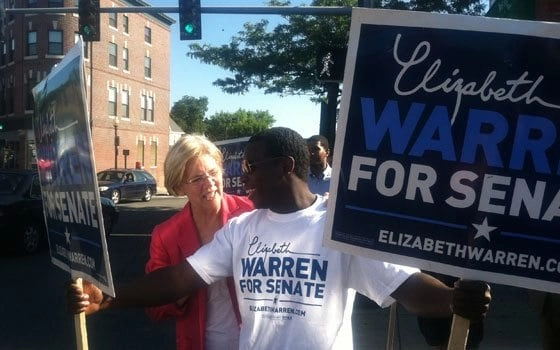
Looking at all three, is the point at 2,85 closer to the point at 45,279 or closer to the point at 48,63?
the point at 48,63

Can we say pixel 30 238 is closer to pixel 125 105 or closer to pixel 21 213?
pixel 21 213

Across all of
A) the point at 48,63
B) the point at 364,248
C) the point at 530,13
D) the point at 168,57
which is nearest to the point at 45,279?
the point at 530,13

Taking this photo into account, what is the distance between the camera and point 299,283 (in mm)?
1913

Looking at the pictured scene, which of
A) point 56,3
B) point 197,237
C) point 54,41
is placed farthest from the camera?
point 54,41

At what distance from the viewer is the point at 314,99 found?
61.4ft

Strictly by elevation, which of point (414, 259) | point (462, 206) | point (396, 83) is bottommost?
point (414, 259)

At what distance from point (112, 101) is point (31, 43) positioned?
5.43m

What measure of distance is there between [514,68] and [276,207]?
864 millimetres

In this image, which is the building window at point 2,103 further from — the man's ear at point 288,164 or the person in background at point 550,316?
the man's ear at point 288,164

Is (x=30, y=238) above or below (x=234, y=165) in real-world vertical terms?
below

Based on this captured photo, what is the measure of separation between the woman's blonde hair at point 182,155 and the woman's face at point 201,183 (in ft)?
0.07

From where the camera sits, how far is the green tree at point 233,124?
298ft

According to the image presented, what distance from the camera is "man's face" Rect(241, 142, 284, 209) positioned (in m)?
2.08

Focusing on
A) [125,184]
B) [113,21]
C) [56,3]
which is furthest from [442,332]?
[113,21]
